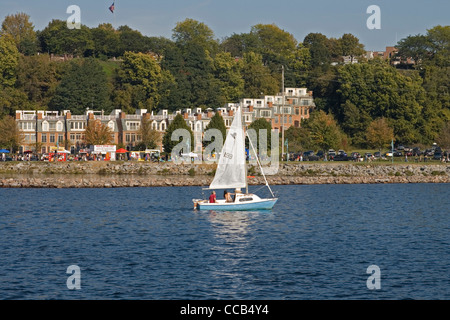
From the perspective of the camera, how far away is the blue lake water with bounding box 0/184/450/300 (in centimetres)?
3391

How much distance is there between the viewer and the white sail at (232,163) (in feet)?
199

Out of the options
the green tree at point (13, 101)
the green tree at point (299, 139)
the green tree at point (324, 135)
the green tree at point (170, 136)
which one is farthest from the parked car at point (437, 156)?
the green tree at point (13, 101)

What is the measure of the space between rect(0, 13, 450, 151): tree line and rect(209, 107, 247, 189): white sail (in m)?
73.5

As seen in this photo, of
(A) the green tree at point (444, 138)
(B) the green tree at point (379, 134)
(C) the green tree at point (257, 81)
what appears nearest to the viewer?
(A) the green tree at point (444, 138)

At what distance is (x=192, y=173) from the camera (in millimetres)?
104312

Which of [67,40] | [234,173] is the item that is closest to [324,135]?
[234,173]

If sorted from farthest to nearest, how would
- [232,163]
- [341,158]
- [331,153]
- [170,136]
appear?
[331,153], [170,136], [341,158], [232,163]

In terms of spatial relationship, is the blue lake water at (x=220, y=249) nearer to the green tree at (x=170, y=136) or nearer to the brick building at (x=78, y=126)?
the green tree at (x=170, y=136)

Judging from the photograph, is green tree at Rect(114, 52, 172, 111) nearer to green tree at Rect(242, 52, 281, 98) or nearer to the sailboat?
green tree at Rect(242, 52, 281, 98)

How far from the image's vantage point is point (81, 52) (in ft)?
Answer: 649

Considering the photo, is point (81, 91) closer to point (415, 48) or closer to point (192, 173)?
point (192, 173)

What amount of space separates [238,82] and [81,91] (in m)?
39.5
